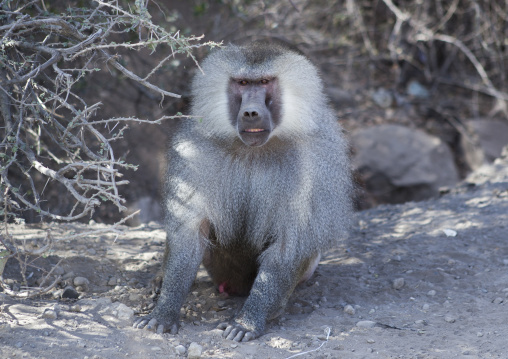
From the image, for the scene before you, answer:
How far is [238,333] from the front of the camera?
3.54 meters

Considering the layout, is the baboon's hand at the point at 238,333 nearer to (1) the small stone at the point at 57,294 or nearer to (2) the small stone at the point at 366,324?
(2) the small stone at the point at 366,324

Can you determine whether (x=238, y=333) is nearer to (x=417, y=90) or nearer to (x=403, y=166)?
(x=403, y=166)

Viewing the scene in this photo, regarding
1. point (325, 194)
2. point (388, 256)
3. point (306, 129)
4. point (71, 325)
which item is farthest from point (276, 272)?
Result: point (388, 256)

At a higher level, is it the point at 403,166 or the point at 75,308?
the point at 403,166

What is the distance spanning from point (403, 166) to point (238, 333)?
584 centimetres

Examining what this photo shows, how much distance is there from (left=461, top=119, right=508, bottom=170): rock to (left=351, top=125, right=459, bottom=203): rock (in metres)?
0.53

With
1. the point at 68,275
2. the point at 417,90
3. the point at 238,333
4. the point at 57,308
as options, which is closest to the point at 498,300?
the point at 238,333

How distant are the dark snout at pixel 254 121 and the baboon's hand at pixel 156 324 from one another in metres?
1.24

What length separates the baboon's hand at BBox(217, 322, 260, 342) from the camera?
3514mm

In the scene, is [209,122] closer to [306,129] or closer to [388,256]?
[306,129]

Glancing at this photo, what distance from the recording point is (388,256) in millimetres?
4988

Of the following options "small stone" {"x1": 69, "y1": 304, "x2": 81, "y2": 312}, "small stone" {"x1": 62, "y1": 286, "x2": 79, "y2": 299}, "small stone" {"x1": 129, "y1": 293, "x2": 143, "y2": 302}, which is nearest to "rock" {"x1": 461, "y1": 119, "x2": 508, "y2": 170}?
"small stone" {"x1": 129, "y1": 293, "x2": 143, "y2": 302}

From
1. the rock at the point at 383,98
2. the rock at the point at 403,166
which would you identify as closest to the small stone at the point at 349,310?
the rock at the point at 403,166

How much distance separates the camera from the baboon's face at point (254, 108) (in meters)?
3.50
